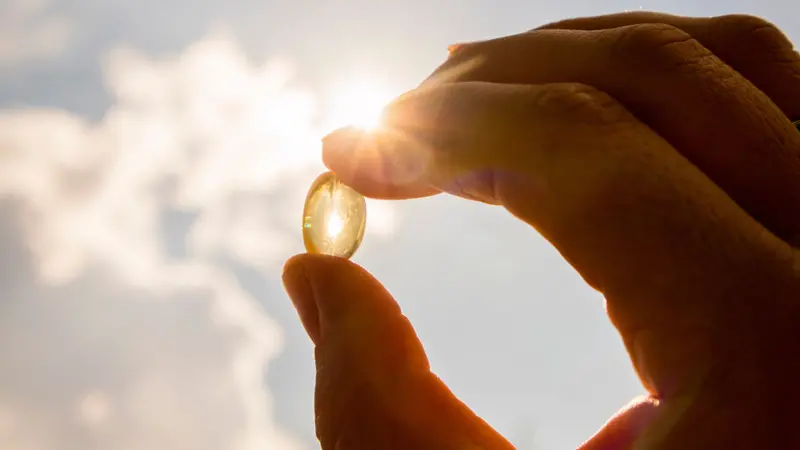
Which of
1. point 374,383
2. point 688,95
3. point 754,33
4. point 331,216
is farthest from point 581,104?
point 331,216

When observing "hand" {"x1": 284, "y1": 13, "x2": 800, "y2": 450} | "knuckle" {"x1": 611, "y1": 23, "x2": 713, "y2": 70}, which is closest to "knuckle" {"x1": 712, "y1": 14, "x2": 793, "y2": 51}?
"hand" {"x1": 284, "y1": 13, "x2": 800, "y2": 450}

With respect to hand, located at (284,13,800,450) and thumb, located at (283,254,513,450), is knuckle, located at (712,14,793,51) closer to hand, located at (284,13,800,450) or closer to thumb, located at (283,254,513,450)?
hand, located at (284,13,800,450)

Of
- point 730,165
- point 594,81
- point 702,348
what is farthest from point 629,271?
point 594,81

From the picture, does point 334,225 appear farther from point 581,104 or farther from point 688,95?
point 688,95

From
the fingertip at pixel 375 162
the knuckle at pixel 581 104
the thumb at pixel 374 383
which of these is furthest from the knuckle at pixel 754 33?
the thumb at pixel 374 383

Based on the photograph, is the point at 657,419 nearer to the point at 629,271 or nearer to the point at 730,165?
the point at 629,271

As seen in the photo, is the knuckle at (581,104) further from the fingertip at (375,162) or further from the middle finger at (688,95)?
the fingertip at (375,162)

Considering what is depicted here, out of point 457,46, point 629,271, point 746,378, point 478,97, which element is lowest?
point 746,378
